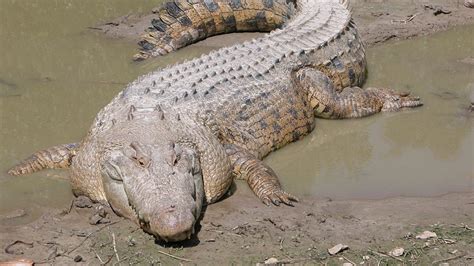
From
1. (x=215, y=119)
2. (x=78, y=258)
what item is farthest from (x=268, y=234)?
(x=215, y=119)

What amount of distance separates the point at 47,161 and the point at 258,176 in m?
1.76

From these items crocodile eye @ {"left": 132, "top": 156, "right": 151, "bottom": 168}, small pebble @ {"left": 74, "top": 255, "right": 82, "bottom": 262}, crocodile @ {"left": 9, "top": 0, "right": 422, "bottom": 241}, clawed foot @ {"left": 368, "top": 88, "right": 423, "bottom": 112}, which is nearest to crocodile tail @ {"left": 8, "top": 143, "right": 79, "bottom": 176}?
crocodile @ {"left": 9, "top": 0, "right": 422, "bottom": 241}

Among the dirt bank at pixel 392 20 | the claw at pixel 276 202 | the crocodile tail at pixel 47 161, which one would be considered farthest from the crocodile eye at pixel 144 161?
the dirt bank at pixel 392 20

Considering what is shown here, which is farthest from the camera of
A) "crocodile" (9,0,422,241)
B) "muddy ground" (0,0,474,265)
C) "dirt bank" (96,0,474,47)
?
"dirt bank" (96,0,474,47)

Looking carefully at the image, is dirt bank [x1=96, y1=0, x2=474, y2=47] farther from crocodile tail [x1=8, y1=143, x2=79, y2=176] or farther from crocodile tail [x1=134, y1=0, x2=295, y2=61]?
crocodile tail [x1=8, y1=143, x2=79, y2=176]

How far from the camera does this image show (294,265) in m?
4.58

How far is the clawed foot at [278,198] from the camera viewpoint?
5.48 m

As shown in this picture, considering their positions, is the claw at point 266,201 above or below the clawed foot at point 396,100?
above

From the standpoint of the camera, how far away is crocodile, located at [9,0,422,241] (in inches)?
197

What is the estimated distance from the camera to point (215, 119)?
238 inches

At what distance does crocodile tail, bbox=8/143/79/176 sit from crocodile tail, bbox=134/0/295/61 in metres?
2.92

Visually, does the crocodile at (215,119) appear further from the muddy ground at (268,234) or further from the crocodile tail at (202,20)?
the crocodile tail at (202,20)

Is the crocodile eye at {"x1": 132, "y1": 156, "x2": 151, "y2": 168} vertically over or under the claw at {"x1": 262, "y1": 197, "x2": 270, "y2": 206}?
over

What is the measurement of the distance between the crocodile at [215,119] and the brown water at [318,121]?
22 centimetres
